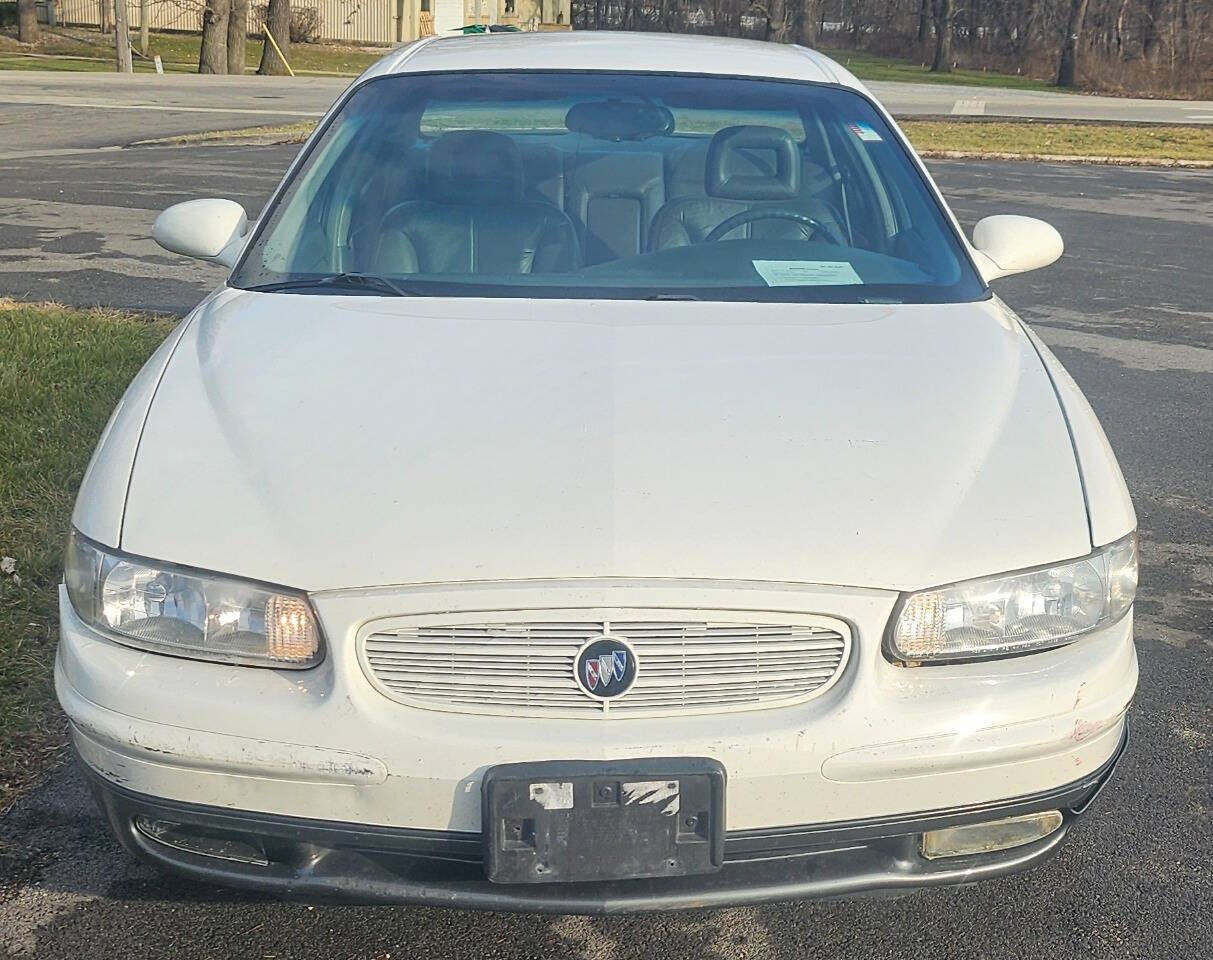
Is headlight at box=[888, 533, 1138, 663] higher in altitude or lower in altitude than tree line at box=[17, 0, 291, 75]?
lower

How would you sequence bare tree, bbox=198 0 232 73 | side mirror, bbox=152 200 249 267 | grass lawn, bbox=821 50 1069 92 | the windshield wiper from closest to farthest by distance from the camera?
the windshield wiper < side mirror, bbox=152 200 249 267 < bare tree, bbox=198 0 232 73 < grass lawn, bbox=821 50 1069 92

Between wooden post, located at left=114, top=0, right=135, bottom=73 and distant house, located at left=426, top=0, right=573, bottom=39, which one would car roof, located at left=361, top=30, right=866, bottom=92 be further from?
distant house, located at left=426, top=0, right=573, bottom=39

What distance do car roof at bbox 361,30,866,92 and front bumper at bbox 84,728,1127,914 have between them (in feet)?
7.42

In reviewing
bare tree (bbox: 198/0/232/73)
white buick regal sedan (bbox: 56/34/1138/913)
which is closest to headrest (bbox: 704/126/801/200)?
white buick regal sedan (bbox: 56/34/1138/913)

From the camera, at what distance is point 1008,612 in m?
2.14

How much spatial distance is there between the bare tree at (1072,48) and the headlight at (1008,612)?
44.6 m

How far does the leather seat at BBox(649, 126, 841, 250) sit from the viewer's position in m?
3.52

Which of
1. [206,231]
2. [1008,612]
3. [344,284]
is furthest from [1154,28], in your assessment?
[1008,612]

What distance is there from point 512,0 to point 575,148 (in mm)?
60282

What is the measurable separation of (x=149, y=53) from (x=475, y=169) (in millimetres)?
40004

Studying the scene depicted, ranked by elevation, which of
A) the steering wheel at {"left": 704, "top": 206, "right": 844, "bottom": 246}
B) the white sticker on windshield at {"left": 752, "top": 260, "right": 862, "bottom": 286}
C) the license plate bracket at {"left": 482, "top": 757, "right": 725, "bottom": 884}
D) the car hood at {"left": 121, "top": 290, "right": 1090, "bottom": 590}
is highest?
the steering wheel at {"left": 704, "top": 206, "right": 844, "bottom": 246}

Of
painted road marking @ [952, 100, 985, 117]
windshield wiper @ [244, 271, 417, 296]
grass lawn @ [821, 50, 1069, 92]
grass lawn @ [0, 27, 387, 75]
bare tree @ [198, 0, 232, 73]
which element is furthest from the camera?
grass lawn @ [821, 50, 1069, 92]

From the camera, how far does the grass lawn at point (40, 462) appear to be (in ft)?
10.4

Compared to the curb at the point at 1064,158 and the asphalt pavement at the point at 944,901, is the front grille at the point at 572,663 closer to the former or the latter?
the asphalt pavement at the point at 944,901
